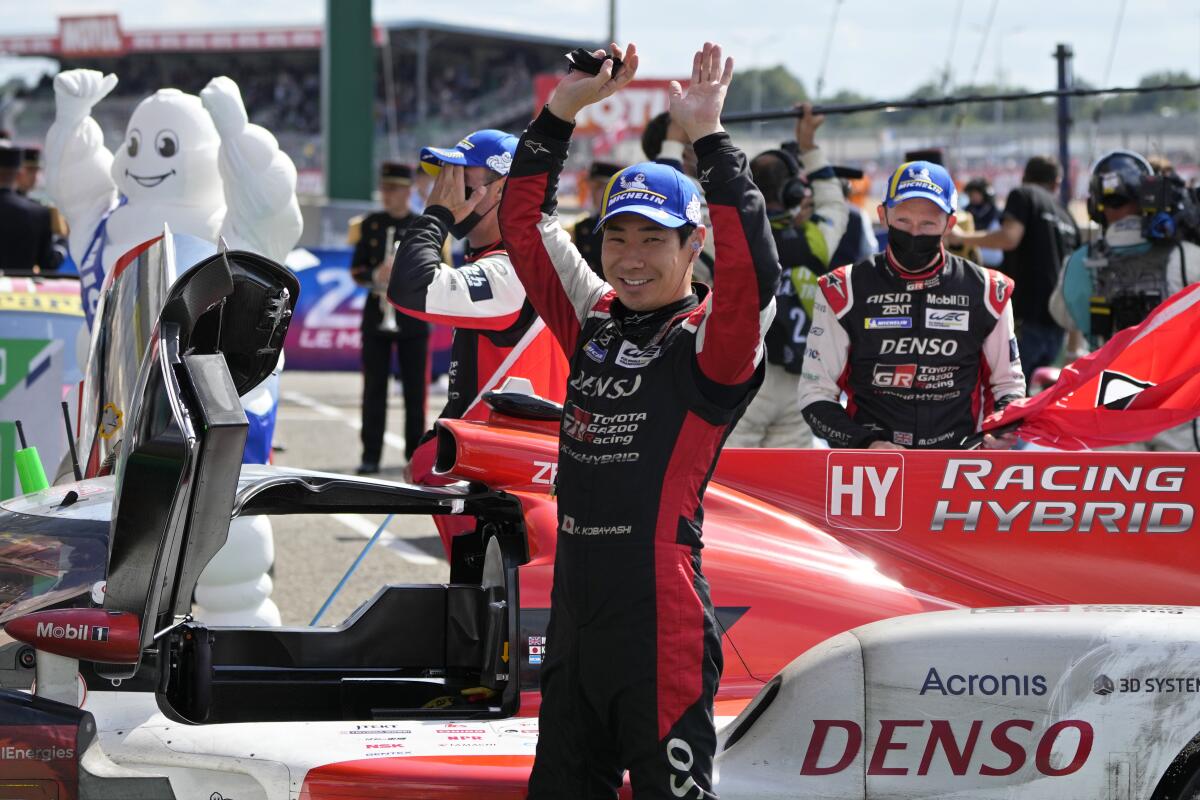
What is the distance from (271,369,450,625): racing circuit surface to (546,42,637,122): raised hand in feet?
7.61

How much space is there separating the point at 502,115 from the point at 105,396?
52924mm

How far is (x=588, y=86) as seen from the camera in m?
3.01

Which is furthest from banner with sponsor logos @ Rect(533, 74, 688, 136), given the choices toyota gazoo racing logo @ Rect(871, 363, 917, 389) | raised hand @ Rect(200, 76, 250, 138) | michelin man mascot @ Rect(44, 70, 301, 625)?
toyota gazoo racing logo @ Rect(871, 363, 917, 389)

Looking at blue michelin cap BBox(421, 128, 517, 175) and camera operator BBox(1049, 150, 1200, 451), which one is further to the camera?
camera operator BBox(1049, 150, 1200, 451)

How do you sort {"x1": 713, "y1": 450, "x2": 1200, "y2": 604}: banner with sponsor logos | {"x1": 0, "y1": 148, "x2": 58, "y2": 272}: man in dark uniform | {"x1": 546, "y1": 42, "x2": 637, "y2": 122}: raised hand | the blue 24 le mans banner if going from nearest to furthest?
{"x1": 546, "y1": 42, "x2": 637, "y2": 122}: raised hand, {"x1": 713, "y1": 450, "x2": 1200, "y2": 604}: banner with sponsor logos, {"x1": 0, "y1": 148, "x2": 58, "y2": 272}: man in dark uniform, the blue 24 le mans banner

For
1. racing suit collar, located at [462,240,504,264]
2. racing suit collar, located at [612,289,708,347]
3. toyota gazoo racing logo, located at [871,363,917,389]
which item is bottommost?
toyota gazoo racing logo, located at [871,363,917,389]

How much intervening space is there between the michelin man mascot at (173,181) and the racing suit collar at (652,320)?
3.17 m

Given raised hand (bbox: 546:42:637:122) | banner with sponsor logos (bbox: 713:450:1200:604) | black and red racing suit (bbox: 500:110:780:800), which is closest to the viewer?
black and red racing suit (bbox: 500:110:780:800)

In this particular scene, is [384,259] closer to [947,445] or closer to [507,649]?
[947,445]

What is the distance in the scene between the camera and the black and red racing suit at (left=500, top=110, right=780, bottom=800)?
271 centimetres

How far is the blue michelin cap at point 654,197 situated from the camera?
9.39ft

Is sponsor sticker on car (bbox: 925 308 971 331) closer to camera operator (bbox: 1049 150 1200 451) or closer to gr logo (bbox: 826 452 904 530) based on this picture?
gr logo (bbox: 826 452 904 530)

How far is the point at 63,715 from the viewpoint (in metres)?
3.08

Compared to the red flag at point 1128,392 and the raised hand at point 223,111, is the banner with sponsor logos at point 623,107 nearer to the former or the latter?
the raised hand at point 223,111
